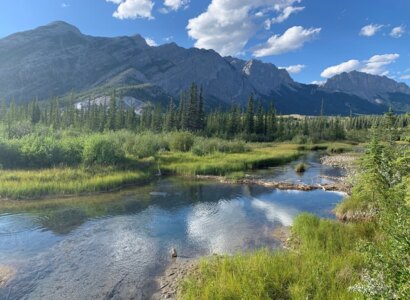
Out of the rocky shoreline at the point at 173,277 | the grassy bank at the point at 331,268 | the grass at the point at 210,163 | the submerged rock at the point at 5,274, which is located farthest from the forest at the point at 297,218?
the submerged rock at the point at 5,274

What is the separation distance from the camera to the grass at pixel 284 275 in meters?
10.1

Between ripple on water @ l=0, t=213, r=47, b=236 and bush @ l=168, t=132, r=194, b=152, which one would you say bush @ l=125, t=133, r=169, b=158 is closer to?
bush @ l=168, t=132, r=194, b=152

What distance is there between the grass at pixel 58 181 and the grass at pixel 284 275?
791 inches

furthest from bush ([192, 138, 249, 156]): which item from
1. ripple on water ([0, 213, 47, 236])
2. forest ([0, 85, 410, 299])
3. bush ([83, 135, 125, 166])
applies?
ripple on water ([0, 213, 47, 236])

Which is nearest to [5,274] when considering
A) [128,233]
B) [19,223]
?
[128,233]

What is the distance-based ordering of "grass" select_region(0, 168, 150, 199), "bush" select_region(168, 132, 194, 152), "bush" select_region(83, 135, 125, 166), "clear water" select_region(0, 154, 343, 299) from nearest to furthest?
"clear water" select_region(0, 154, 343, 299) → "grass" select_region(0, 168, 150, 199) → "bush" select_region(83, 135, 125, 166) → "bush" select_region(168, 132, 194, 152)

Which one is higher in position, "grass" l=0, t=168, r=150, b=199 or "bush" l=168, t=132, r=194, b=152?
"bush" l=168, t=132, r=194, b=152

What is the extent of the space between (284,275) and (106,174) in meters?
27.0

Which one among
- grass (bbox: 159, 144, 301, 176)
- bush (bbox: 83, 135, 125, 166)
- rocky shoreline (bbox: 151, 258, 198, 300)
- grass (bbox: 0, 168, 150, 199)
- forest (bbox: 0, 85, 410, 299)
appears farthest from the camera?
grass (bbox: 159, 144, 301, 176)

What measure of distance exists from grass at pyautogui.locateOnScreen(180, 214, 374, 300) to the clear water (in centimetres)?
301

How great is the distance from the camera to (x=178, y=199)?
29531mm

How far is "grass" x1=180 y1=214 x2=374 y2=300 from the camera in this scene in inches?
398

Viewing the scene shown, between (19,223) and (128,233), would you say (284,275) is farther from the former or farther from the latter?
(19,223)

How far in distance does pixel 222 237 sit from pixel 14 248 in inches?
456
